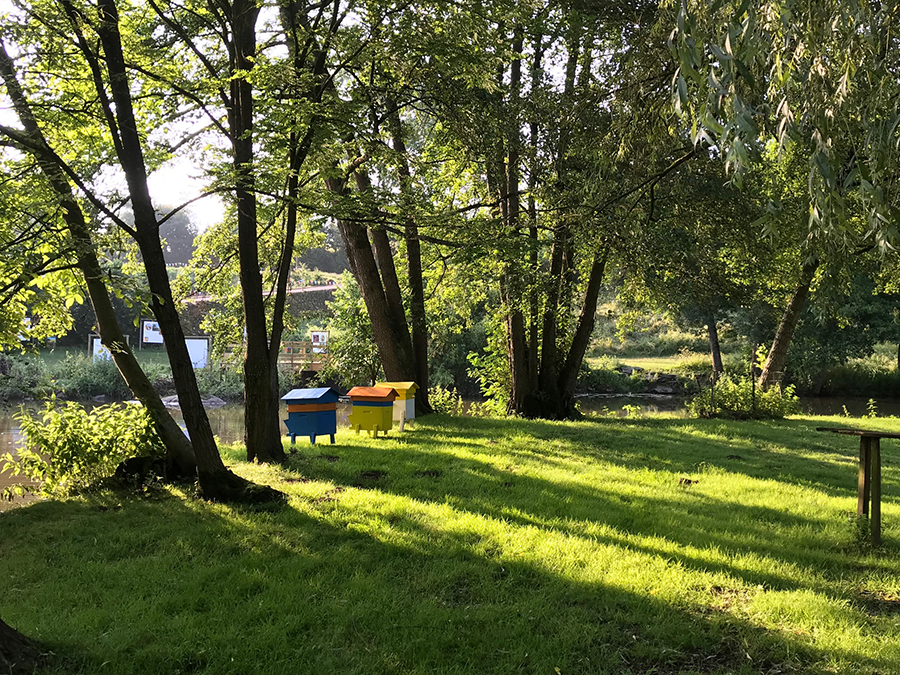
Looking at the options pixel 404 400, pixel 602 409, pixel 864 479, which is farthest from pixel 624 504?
pixel 602 409

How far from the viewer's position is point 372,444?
8.70 m

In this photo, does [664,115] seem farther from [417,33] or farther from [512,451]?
[512,451]

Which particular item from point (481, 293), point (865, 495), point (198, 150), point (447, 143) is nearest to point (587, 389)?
point (481, 293)

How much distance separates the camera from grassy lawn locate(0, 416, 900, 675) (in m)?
3.09

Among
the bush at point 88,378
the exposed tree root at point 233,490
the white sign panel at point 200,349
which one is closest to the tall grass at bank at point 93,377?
the bush at point 88,378

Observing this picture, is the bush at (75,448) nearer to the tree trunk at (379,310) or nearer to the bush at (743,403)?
the tree trunk at (379,310)

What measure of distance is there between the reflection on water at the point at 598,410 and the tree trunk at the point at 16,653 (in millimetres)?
10463

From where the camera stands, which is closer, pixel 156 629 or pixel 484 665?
pixel 484 665

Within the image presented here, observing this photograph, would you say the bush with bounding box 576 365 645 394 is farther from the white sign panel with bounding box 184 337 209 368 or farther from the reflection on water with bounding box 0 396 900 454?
the white sign panel with bounding box 184 337 209 368

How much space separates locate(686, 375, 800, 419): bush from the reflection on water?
285 cm

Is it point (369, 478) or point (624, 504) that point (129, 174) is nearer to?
point (369, 478)

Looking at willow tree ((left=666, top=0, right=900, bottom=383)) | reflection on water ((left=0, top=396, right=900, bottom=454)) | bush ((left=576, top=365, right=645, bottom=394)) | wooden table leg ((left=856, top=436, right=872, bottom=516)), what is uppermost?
willow tree ((left=666, top=0, right=900, bottom=383))

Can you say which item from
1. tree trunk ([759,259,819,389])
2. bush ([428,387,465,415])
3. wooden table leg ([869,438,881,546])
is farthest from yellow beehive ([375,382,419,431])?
tree trunk ([759,259,819,389])

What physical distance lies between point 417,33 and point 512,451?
17.0 feet
